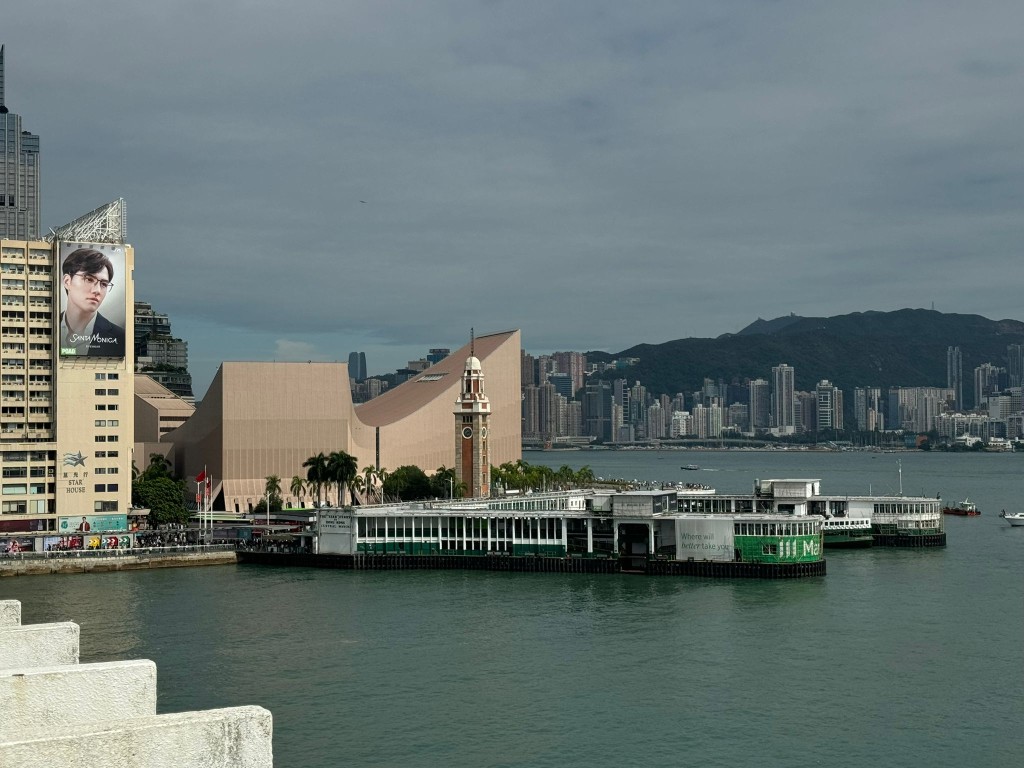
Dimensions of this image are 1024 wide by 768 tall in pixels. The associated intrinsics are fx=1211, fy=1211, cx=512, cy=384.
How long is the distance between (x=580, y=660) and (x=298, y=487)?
50.1 meters

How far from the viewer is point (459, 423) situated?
257ft

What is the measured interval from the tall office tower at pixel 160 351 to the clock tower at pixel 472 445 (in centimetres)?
7941

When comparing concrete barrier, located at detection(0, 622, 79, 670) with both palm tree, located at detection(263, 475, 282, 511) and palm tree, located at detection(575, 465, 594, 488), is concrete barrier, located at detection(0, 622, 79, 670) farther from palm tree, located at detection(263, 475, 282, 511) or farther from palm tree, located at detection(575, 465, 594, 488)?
palm tree, located at detection(575, 465, 594, 488)

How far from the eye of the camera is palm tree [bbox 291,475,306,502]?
78.7m

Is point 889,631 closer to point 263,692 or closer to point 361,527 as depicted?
point 263,692

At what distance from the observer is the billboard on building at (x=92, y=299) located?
60406 mm

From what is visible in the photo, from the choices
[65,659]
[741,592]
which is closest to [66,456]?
[741,592]

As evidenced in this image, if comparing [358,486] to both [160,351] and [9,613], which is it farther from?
[160,351]

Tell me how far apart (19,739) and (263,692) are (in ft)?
60.3

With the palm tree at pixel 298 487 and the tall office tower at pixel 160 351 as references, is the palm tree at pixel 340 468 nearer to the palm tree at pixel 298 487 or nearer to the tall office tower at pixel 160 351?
the palm tree at pixel 298 487

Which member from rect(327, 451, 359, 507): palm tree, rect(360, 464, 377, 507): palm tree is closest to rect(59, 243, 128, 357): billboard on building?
rect(327, 451, 359, 507): palm tree

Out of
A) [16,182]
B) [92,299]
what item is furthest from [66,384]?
[16,182]

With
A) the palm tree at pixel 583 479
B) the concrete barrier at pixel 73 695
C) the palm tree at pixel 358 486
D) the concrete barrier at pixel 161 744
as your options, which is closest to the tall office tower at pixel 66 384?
the palm tree at pixel 358 486

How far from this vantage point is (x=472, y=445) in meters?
78.4
